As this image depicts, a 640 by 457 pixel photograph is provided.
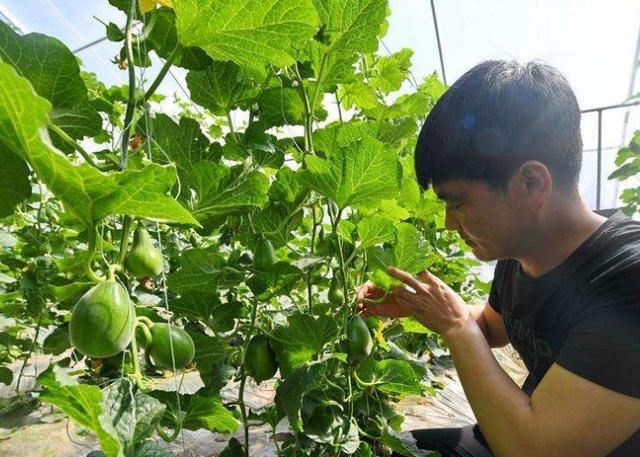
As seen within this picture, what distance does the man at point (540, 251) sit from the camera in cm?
85

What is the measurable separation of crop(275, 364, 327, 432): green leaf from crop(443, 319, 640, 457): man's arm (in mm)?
374

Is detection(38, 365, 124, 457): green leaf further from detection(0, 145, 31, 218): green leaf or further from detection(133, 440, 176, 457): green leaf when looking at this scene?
detection(0, 145, 31, 218): green leaf

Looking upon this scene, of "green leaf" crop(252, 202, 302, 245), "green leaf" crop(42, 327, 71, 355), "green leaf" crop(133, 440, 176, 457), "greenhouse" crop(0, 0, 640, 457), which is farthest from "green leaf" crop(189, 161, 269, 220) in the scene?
"green leaf" crop(42, 327, 71, 355)

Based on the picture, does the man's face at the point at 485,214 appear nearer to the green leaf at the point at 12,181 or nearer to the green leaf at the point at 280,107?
the green leaf at the point at 280,107

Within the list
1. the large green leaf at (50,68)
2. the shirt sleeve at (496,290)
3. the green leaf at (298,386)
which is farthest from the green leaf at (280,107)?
the shirt sleeve at (496,290)

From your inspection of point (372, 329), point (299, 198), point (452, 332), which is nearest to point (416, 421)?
point (372, 329)

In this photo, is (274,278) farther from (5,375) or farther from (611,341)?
(5,375)

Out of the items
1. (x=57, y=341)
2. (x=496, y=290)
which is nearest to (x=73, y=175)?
(x=57, y=341)

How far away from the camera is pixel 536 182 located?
36.5 inches

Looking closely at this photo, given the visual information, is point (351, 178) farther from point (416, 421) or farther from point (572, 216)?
point (416, 421)

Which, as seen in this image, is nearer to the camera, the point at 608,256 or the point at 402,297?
the point at 608,256

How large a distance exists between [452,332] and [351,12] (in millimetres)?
708

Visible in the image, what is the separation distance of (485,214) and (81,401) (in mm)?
776

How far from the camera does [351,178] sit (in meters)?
0.79
